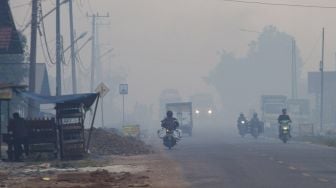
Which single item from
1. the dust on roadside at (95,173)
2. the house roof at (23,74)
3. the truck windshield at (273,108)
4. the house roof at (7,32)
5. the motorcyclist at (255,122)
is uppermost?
the house roof at (7,32)

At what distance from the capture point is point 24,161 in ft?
113

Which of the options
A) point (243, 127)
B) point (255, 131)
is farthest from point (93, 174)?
point (243, 127)

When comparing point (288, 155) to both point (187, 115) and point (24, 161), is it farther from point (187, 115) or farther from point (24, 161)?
point (187, 115)

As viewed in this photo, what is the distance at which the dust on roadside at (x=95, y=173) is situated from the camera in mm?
22859

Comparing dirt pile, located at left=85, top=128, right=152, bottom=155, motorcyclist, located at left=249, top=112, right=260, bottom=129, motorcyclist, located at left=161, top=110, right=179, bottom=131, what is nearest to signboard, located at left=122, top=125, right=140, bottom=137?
motorcyclist, located at left=249, top=112, right=260, bottom=129

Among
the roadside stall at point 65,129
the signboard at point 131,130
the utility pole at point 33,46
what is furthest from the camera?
the signboard at point 131,130

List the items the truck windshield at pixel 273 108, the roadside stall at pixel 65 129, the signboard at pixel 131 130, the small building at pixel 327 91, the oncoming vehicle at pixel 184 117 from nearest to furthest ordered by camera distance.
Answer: the roadside stall at pixel 65 129, the signboard at pixel 131 130, the oncoming vehicle at pixel 184 117, the truck windshield at pixel 273 108, the small building at pixel 327 91

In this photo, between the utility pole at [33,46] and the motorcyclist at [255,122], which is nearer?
the utility pole at [33,46]

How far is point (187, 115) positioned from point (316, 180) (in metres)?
56.1

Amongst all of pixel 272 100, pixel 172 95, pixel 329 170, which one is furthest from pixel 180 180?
pixel 172 95

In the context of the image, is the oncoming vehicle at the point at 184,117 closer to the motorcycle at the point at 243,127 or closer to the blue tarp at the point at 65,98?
the motorcycle at the point at 243,127

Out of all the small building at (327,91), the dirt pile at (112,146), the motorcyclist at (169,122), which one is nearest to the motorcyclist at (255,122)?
the motorcyclist at (169,122)

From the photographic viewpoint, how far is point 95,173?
2561cm

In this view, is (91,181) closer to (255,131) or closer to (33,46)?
(33,46)
